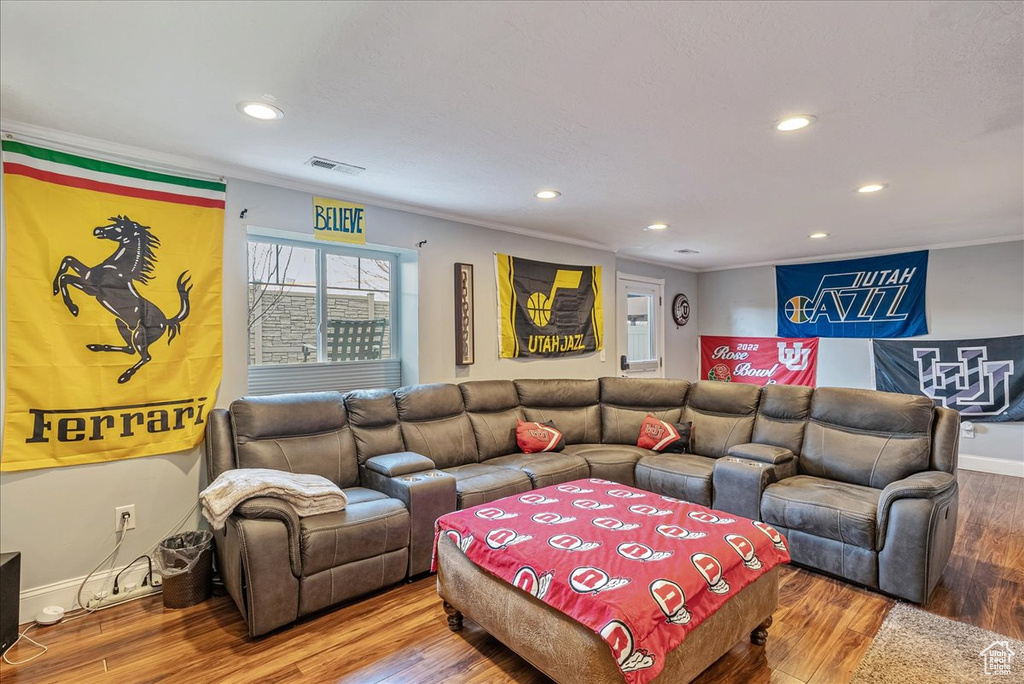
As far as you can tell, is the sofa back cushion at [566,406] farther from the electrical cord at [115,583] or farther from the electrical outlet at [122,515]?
the electrical outlet at [122,515]

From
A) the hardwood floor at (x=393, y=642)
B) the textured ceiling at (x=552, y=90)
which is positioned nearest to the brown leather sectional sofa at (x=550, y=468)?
the hardwood floor at (x=393, y=642)

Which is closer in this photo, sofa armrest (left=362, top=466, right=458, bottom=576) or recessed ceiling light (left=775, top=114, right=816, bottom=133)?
recessed ceiling light (left=775, top=114, right=816, bottom=133)

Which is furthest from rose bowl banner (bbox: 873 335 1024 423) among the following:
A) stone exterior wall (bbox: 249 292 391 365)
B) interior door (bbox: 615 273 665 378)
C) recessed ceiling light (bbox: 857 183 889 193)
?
stone exterior wall (bbox: 249 292 391 365)

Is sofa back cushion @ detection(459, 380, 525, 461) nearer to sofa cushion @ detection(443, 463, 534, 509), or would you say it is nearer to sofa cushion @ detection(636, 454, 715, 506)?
sofa cushion @ detection(443, 463, 534, 509)

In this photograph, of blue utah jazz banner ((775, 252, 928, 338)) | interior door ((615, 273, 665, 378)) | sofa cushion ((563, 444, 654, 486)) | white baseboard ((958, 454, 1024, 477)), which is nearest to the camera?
sofa cushion ((563, 444, 654, 486))

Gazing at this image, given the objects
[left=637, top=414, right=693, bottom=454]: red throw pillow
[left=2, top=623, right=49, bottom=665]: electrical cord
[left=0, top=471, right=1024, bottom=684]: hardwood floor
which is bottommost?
[left=0, top=471, right=1024, bottom=684]: hardwood floor

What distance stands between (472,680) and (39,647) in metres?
1.93

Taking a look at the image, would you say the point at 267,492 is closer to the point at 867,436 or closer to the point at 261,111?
the point at 261,111

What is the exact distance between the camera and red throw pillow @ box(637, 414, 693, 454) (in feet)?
13.0

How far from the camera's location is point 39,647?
2.15 metres

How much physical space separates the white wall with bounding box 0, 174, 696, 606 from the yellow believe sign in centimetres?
7

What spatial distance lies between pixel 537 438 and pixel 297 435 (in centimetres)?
180

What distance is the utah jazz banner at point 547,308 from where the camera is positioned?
175 inches

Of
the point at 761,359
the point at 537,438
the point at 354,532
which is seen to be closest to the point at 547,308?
the point at 537,438
